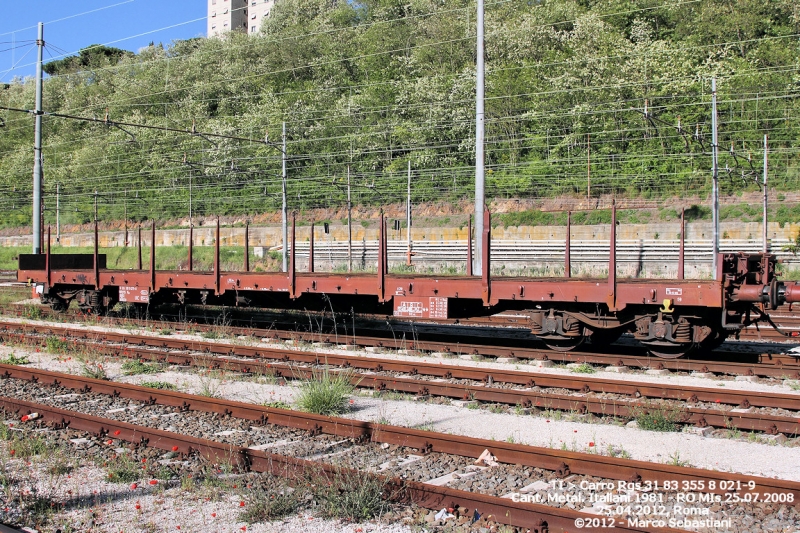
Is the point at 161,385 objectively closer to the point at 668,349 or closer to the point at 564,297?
the point at 564,297

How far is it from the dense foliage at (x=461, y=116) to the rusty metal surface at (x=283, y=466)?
21.5 meters

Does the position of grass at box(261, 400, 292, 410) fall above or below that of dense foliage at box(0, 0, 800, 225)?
below

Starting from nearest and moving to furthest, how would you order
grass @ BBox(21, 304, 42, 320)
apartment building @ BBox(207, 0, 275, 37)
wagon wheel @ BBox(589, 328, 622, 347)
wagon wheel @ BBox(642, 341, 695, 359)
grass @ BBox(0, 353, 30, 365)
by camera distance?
1. wagon wheel @ BBox(642, 341, 695, 359)
2. wagon wheel @ BBox(589, 328, 622, 347)
3. grass @ BBox(0, 353, 30, 365)
4. grass @ BBox(21, 304, 42, 320)
5. apartment building @ BBox(207, 0, 275, 37)

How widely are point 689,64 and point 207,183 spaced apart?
30.1m

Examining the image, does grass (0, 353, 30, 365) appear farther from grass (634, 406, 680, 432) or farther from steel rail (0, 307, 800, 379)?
grass (634, 406, 680, 432)

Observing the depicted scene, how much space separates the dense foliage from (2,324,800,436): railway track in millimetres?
17295

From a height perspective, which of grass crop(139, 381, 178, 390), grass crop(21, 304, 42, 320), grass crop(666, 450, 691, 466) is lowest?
grass crop(139, 381, 178, 390)

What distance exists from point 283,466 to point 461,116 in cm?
3600

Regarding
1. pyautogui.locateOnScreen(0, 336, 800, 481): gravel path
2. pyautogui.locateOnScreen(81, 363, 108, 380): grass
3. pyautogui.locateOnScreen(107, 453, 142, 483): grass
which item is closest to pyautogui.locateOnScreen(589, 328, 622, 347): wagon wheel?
pyautogui.locateOnScreen(0, 336, 800, 481): gravel path

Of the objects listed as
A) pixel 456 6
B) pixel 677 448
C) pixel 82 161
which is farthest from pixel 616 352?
pixel 456 6

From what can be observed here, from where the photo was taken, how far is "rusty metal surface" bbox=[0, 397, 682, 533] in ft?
15.6

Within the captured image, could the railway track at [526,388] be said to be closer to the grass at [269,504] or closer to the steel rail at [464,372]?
the steel rail at [464,372]

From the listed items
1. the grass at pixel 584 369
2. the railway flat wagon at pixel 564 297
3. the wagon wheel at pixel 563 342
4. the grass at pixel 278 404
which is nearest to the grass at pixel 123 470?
the grass at pixel 278 404

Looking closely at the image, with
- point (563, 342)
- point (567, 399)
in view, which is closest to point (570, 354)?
point (563, 342)
